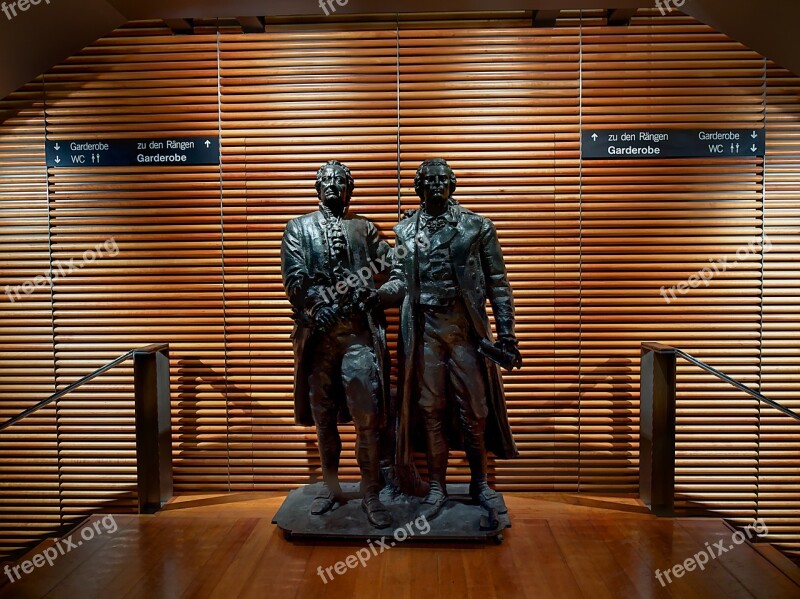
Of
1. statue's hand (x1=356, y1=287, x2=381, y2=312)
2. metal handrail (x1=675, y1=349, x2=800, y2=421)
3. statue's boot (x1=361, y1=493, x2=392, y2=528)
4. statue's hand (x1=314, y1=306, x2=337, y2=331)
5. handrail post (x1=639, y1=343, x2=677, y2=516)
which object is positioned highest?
statue's hand (x1=356, y1=287, x2=381, y2=312)

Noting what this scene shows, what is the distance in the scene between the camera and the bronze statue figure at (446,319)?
11.4ft

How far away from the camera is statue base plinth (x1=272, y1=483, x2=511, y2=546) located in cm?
340

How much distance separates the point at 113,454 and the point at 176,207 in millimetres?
1850

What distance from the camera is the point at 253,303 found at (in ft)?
13.9

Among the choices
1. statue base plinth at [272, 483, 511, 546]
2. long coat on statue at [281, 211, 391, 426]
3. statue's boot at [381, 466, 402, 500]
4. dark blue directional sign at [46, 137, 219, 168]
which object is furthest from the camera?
dark blue directional sign at [46, 137, 219, 168]

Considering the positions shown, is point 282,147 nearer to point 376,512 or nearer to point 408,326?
point 408,326

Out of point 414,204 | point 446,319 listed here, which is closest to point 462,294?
point 446,319

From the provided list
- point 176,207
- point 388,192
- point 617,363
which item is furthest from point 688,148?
point 176,207

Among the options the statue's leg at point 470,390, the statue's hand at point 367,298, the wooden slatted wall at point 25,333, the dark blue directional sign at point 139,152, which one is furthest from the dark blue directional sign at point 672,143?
the wooden slatted wall at point 25,333

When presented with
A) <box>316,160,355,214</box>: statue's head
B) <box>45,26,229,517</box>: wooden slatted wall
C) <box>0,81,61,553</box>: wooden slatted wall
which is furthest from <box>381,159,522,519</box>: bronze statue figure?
<box>0,81,61,553</box>: wooden slatted wall

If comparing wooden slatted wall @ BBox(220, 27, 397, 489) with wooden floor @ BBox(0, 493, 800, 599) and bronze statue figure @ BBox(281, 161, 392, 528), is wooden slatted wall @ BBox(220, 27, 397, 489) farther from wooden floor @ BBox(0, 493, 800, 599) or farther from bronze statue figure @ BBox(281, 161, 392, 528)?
wooden floor @ BBox(0, 493, 800, 599)

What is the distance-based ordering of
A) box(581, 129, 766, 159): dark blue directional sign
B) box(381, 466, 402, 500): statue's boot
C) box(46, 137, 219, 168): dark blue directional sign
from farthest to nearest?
box(46, 137, 219, 168): dark blue directional sign, box(581, 129, 766, 159): dark blue directional sign, box(381, 466, 402, 500): statue's boot

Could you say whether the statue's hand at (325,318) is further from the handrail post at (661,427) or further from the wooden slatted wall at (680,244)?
the handrail post at (661,427)

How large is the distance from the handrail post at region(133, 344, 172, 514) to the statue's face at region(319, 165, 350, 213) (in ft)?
5.05
